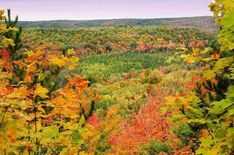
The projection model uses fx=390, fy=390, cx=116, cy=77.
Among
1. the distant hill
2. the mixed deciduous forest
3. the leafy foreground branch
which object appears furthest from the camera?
the distant hill

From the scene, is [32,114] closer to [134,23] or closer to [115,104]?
[115,104]

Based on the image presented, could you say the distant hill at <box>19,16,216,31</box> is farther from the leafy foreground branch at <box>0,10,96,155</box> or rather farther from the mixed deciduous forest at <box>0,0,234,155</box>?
the leafy foreground branch at <box>0,10,96,155</box>

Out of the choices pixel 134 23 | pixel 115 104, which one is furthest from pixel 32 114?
pixel 134 23

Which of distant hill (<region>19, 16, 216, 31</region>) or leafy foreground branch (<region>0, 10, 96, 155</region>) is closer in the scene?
leafy foreground branch (<region>0, 10, 96, 155</region>)

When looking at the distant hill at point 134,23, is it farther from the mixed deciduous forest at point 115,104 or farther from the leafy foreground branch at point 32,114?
the leafy foreground branch at point 32,114

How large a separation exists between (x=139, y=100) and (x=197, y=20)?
107188 millimetres

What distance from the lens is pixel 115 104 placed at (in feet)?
54.9

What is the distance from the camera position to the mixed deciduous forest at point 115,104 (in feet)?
10.9

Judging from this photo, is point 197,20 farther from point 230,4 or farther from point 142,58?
point 230,4

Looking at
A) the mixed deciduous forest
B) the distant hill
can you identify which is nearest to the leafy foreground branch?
the mixed deciduous forest

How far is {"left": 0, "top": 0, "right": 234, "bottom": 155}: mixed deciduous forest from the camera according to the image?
10.9 ft

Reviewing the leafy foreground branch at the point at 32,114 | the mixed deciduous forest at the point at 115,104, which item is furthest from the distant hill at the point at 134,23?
the leafy foreground branch at the point at 32,114

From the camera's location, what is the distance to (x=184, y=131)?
1034 cm

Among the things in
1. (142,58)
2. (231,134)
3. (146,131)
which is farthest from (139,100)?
(142,58)
